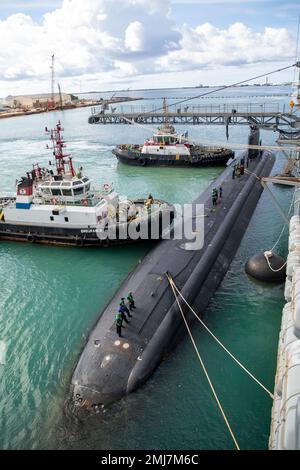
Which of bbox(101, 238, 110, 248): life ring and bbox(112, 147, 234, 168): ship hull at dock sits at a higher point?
bbox(112, 147, 234, 168): ship hull at dock

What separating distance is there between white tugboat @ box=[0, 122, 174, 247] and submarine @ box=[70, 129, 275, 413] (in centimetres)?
244

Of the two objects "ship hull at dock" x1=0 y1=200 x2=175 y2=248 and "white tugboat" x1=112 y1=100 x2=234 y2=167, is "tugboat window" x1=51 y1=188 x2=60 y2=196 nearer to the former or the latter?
"ship hull at dock" x1=0 y1=200 x2=175 y2=248

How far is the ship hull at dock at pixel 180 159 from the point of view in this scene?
49.1 m

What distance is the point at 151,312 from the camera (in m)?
16.4

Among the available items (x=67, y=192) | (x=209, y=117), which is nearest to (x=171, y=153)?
(x=67, y=192)

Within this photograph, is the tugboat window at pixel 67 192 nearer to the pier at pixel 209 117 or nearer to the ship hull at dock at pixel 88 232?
the ship hull at dock at pixel 88 232

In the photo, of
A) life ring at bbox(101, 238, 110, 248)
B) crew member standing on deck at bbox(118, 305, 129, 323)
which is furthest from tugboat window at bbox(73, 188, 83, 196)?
crew member standing on deck at bbox(118, 305, 129, 323)

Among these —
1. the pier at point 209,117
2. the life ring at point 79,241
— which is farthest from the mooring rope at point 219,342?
the pier at point 209,117

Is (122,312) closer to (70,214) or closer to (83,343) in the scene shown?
(83,343)

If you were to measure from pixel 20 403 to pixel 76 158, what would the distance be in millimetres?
51741

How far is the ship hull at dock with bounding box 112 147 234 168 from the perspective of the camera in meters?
49.1

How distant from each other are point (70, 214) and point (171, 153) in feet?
90.3

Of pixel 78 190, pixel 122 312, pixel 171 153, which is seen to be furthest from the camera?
pixel 171 153

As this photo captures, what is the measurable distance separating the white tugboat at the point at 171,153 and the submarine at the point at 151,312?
21852 millimetres
